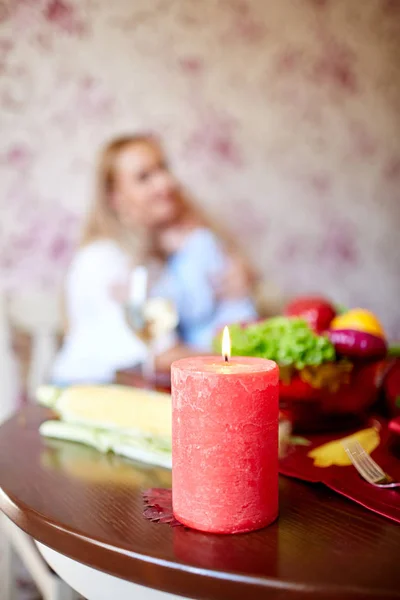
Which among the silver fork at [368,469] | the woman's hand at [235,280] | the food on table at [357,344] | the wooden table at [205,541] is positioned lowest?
the wooden table at [205,541]

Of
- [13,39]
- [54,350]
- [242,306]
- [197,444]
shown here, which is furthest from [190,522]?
[13,39]

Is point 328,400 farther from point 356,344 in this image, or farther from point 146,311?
point 146,311

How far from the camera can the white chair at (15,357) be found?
1.34m

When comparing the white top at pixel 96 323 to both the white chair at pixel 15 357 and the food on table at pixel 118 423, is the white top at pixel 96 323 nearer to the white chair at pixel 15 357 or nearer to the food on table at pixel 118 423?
the white chair at pixel 15 357

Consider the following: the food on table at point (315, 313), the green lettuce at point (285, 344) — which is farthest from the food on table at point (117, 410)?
the food on table at point (315, 313)

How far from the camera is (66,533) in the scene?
486 millimetres

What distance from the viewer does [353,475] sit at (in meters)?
0.60

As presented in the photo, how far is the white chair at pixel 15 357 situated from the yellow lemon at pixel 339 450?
0.72m

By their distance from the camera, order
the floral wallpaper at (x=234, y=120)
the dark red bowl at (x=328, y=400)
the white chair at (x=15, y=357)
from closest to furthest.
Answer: the dark red bowl at (x=328, y=400), the white chair at (x=15, y=357), the floral wallpaper at (x=234, y=120)

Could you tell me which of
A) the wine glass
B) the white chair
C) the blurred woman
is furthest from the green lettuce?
the blurred woman

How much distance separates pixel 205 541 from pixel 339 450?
10.2 inches

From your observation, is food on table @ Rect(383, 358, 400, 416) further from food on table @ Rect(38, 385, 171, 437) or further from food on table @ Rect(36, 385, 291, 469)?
food on table @ Rect(38, 385, 171, 437)

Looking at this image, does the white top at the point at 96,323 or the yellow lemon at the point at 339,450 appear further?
the white top at the point at 96,323

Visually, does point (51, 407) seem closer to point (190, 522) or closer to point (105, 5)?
point (190, 522)
